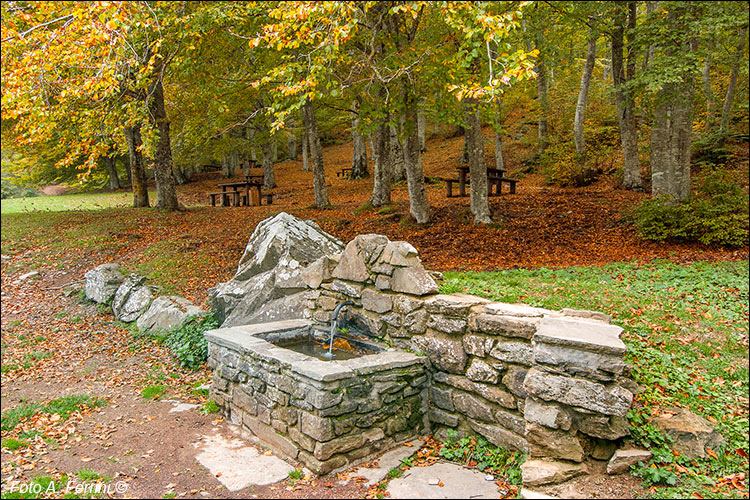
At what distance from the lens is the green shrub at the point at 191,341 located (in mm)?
6887

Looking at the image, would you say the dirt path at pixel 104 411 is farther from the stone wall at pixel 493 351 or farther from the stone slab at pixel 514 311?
the stone slab at pixel 514 311

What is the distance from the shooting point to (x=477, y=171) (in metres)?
10.2

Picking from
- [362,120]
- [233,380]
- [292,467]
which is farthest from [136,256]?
[292,467]

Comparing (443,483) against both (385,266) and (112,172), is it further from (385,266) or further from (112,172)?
(112,172)

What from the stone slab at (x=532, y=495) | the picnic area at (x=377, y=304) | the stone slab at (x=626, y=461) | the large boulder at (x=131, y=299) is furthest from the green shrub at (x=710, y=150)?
the large boulder at (x=131, y=299)

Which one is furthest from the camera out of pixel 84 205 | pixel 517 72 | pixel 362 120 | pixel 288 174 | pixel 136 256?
pixel 288 174

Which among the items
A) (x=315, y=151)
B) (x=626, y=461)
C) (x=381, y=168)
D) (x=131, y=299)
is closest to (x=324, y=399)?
(x=626, y=461)

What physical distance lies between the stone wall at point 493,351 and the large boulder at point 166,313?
2823mm

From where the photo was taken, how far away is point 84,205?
1859 cm

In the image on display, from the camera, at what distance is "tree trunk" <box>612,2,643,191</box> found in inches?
380

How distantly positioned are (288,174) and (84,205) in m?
10.1

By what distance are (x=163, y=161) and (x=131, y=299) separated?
6588mm

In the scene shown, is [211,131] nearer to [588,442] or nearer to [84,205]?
[84,205]

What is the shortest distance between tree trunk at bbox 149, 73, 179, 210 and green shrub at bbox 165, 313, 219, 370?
24.1 feet
